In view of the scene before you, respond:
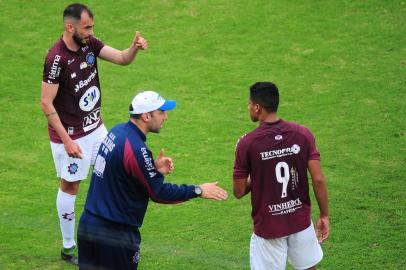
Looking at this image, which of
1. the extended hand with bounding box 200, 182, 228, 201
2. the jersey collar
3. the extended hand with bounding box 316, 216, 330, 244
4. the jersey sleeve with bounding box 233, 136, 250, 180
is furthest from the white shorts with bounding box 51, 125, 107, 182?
the extended hand with bounding box 316, 216, 330, 244

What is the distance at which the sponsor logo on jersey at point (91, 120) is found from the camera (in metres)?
8.16

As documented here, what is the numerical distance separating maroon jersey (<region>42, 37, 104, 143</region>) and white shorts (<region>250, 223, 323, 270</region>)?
2582mm

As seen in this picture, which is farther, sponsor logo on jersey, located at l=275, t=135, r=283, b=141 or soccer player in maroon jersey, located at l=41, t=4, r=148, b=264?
soccer player in maroon jersey, located at l=41, t=4, r=148, b=264

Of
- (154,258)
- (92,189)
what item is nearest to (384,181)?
(154,258)

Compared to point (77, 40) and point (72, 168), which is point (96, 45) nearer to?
point (77, 40)

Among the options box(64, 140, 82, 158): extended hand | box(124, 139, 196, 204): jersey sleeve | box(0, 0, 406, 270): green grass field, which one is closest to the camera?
box(124, 139, 196, 204): jersey sleeve

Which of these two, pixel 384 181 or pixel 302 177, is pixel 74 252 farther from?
pixel 384 181

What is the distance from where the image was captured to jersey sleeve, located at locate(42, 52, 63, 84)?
778 cm

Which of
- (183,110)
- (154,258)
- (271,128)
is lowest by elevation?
(154,258)

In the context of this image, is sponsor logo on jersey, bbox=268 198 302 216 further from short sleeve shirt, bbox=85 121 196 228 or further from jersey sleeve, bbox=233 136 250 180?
short sleeve shirt, bbox=85 121 196 228

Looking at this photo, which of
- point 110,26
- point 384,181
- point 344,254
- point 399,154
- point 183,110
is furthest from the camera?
point 110,26

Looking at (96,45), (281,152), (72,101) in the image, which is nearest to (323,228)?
(281,152)

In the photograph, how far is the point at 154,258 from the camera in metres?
8.18

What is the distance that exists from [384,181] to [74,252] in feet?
13.2
